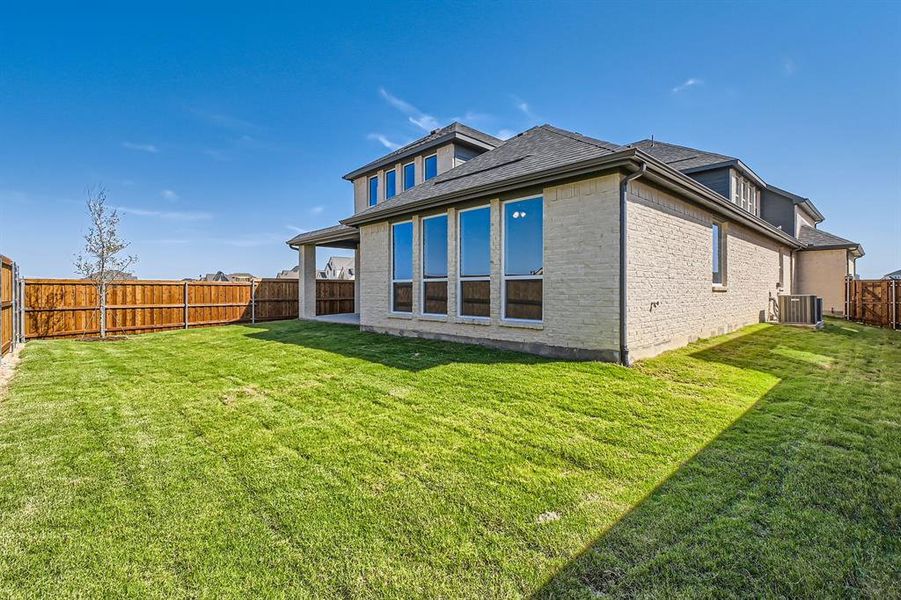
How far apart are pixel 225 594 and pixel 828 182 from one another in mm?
24209

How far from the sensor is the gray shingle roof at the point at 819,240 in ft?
58.4

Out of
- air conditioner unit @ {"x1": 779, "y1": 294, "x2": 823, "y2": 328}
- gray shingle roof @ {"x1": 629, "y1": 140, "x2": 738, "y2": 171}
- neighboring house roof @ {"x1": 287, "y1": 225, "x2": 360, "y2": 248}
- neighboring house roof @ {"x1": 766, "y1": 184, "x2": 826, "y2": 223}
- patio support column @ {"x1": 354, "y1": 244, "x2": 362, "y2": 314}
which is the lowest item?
air conditioner unit @ {"x1": 779, "y1": 294, "x2": 823, "y2": 328}

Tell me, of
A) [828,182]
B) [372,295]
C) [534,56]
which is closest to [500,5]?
[534,56]

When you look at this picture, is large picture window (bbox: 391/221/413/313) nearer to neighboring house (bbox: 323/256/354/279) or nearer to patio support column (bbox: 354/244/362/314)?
patio support column (bbox: 354/244/362/314)

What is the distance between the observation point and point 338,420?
4.59 metres

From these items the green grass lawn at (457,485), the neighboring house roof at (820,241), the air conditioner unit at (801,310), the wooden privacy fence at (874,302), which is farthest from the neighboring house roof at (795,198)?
the green grass lawn at (457,485)

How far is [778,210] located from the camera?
60.3ft

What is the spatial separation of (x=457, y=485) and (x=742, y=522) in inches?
78.3

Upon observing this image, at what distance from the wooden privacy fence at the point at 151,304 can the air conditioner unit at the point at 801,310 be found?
1815 cm

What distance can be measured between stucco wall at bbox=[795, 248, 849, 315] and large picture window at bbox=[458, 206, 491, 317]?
63.0ft

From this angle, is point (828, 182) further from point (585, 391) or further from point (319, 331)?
point (319, 331)

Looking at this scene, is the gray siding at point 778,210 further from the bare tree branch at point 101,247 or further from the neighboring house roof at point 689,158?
the bare tree branch at point 101,247

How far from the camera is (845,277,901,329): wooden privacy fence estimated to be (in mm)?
14477

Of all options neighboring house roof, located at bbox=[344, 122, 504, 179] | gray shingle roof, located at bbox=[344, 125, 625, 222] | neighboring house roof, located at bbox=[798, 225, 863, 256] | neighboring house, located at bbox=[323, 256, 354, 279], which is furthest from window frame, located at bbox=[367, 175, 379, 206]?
neighboring house, located at bbox=[323, 256, 354, 279]
